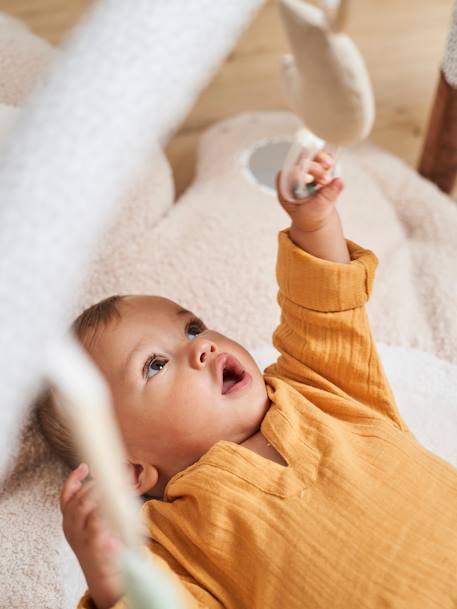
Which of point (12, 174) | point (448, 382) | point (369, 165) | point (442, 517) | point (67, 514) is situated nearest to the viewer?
point (12, 174)

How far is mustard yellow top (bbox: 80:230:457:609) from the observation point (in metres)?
0.60

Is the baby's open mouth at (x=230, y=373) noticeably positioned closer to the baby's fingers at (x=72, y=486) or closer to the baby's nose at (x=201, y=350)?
the baby's nose at (x=201, y=350)

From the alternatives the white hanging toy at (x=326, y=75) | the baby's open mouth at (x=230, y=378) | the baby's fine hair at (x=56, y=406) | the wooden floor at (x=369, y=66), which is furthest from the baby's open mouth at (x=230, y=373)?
the wooden floor at (x=369, y=66)

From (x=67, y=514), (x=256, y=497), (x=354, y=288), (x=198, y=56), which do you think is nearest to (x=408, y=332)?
(x=354, y=288)

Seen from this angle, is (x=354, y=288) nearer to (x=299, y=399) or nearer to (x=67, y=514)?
(x=299, y=399)

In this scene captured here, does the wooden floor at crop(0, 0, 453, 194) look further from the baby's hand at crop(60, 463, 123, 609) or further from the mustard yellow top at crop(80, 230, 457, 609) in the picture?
the baby's hand at crop(60, 463, 123, 609)

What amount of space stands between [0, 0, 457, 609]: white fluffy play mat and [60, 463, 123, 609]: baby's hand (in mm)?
120

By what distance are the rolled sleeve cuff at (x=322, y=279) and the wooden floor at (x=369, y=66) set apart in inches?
24.2

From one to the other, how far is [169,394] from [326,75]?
36 cm

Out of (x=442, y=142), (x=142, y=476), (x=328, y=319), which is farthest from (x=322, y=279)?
(x=442, y=142)

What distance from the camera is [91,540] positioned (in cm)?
49

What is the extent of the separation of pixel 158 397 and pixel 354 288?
0.20m

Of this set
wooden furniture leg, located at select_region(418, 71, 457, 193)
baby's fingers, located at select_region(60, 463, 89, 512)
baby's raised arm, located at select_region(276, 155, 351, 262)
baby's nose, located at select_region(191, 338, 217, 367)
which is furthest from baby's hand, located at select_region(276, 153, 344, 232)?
wooden furniture leg, located at select_region(418, 71, 457, 193)

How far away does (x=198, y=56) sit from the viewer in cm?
27
